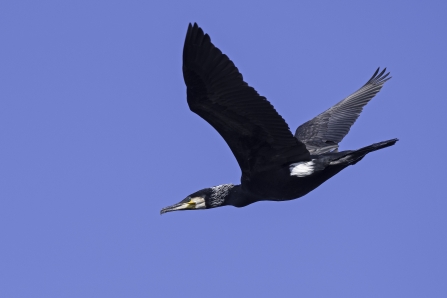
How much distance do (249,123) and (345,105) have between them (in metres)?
4.63

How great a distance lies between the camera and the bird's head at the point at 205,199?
11.8m

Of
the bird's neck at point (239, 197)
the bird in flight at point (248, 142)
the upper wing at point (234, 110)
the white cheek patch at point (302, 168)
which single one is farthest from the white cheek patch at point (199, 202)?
the white cheek patch at point (302, 168)

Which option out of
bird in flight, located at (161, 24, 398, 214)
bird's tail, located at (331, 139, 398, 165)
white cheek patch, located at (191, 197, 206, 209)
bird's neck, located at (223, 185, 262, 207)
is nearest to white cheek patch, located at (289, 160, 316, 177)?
bird in flight, located at (161, 24, 398, 214)

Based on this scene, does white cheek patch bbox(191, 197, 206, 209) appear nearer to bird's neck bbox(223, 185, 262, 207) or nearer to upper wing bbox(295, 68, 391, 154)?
bird's neck bbox(223, 185, 262, 207)

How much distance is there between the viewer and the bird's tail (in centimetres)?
1005

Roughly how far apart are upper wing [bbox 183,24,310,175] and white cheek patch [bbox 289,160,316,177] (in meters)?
0.08

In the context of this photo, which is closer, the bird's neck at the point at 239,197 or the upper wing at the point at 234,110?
the upper wing at the point at 234,110

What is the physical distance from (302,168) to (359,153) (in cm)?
88

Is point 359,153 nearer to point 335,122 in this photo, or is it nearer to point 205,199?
point 205,199

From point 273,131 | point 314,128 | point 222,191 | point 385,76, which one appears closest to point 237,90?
point 273,131

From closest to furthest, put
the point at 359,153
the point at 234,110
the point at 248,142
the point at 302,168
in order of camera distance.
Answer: the point at 234,110 < the point at 359,153 < the point at 248,142 < the point at 302,168

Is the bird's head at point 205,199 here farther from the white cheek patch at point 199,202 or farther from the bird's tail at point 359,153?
the bird's tail at point 359,153

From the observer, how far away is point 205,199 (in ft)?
38.9

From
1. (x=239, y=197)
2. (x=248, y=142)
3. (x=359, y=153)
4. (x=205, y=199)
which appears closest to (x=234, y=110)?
(x=248, y=142)
